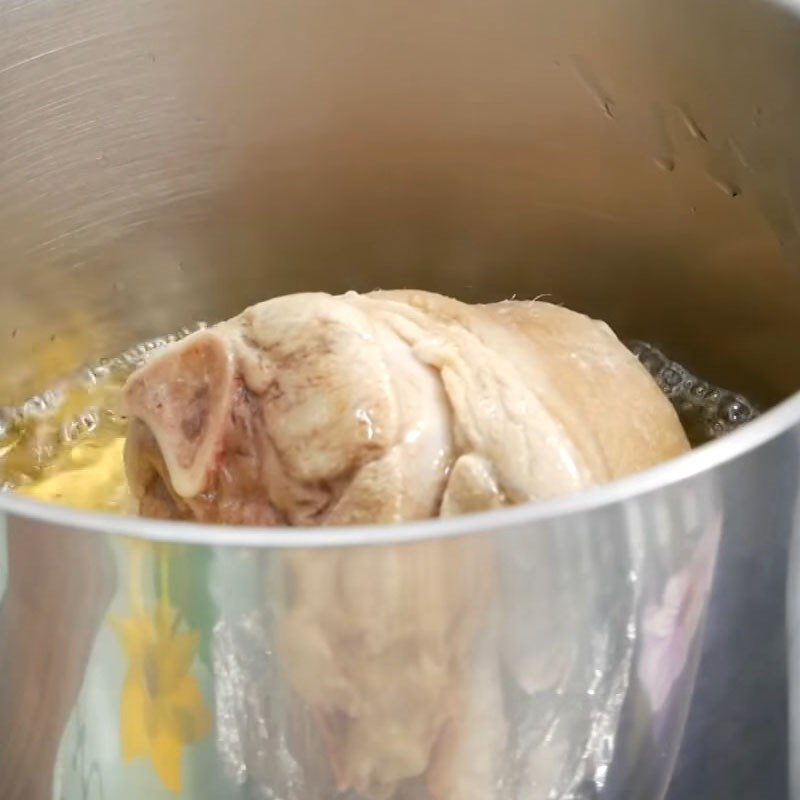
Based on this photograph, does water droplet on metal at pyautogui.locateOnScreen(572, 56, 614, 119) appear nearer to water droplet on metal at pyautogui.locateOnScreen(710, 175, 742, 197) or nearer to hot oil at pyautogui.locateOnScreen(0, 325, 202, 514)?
water droplet on metal at pyautogui.locateOnScreen(710, 175, 742, 197)

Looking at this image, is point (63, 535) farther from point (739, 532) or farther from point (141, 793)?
point (739, 532)

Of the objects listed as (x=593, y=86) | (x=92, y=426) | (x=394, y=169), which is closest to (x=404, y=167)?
(x=394, y=169)

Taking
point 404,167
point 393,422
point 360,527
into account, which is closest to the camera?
point 360,527

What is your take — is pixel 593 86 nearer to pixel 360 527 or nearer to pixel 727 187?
pixel 727 187

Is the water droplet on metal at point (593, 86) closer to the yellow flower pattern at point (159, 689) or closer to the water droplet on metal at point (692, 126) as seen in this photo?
the water droplet on metal at point (692, 126)

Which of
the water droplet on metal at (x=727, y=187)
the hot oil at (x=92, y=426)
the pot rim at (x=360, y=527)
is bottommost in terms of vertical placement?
the hot oil at (x=92, y=426)

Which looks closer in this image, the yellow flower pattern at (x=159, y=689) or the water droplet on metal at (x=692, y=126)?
the yellow flower pattern at (x=159, y=689)

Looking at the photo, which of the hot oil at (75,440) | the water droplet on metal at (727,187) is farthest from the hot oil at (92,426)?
the water droplet on metal at (727,187)
